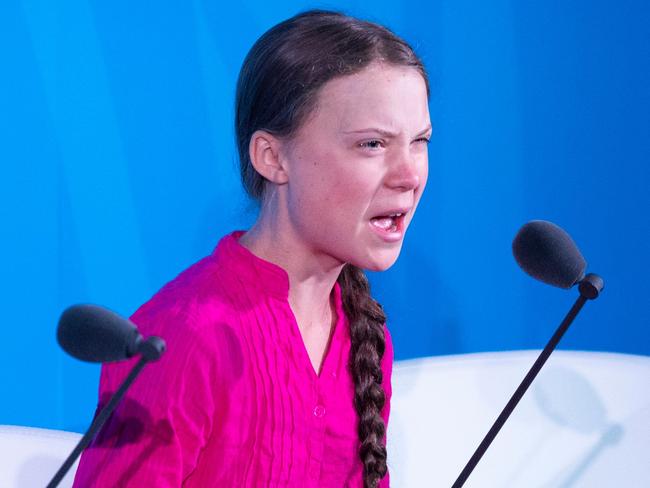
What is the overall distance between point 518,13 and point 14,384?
3.47ft

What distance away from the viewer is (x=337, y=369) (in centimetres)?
115

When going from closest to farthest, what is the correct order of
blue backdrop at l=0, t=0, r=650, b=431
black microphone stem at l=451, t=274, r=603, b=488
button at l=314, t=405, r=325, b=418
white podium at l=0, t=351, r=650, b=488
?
1. black microphone stem at l=451, t=274, r=603, b=488
2. button at l=314, t=405, r=325, b=418
3. blue backdrop at l=0, t=0, r=650, b=431
4. white podium at l=0, t=351, r=650, b=488

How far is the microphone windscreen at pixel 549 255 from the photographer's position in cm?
86

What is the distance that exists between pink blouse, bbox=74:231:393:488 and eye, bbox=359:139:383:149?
0.52 ft

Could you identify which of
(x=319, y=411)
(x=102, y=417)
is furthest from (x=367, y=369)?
(x=102, y=417)

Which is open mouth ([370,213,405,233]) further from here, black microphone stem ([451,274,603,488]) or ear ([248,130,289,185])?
black microphone stem ([451,274,603,488])

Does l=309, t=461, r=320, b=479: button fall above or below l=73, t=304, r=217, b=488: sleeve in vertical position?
below

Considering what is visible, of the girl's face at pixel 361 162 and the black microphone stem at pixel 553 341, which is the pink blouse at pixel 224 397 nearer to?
the girl's face at pixel 361 162

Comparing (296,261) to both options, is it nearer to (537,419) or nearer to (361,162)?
(361,162)

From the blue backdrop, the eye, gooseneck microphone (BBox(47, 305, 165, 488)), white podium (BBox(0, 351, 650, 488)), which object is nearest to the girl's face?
the eye

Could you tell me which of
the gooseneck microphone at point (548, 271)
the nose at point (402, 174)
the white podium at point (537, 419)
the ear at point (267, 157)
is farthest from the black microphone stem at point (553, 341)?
the white podium at point (537, 419)

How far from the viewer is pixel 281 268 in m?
1.07

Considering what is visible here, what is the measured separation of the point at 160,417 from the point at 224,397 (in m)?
0.08

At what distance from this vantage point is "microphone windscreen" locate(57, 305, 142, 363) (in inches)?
27.5
